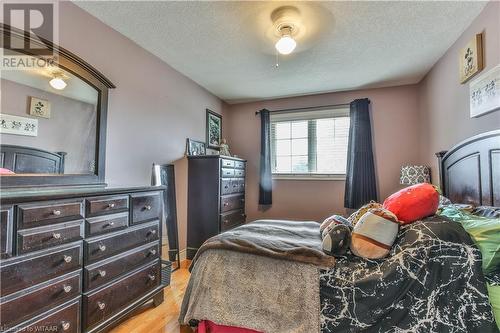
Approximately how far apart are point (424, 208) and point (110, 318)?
6.90ft

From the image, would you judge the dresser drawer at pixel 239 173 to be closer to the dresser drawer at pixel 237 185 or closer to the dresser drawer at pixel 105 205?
the dresser drawer at pixel 237 185

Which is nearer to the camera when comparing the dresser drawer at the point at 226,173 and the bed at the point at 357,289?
the bed at the point at 357,289

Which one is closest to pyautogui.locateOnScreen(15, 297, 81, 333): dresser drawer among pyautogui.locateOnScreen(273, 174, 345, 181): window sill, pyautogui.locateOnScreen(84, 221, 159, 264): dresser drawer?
pyautogui.locateOnScreen(84, 221, 159, 264): dresser drawer

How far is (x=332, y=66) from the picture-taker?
294cm

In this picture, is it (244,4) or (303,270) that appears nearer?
(303,270)

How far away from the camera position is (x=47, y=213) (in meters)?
1.33

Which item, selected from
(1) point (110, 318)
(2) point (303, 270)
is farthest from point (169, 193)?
(2) point (303, 270)

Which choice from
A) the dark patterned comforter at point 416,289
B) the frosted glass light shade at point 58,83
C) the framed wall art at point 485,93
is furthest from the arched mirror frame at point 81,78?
the framed wall art at point 485,93

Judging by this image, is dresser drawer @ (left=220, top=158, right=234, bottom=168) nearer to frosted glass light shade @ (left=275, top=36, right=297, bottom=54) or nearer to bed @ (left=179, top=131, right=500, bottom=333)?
frosted glass light shade @ (left=275, top=36, right=297, bottom=54)

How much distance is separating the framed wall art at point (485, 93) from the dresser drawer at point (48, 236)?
9.79 ft

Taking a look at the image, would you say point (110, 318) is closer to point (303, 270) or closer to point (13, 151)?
point (13, 151)

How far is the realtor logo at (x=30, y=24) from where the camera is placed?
1.54 metres

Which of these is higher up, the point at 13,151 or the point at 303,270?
the point at 13,151

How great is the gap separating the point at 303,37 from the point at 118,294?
2.63 meters
